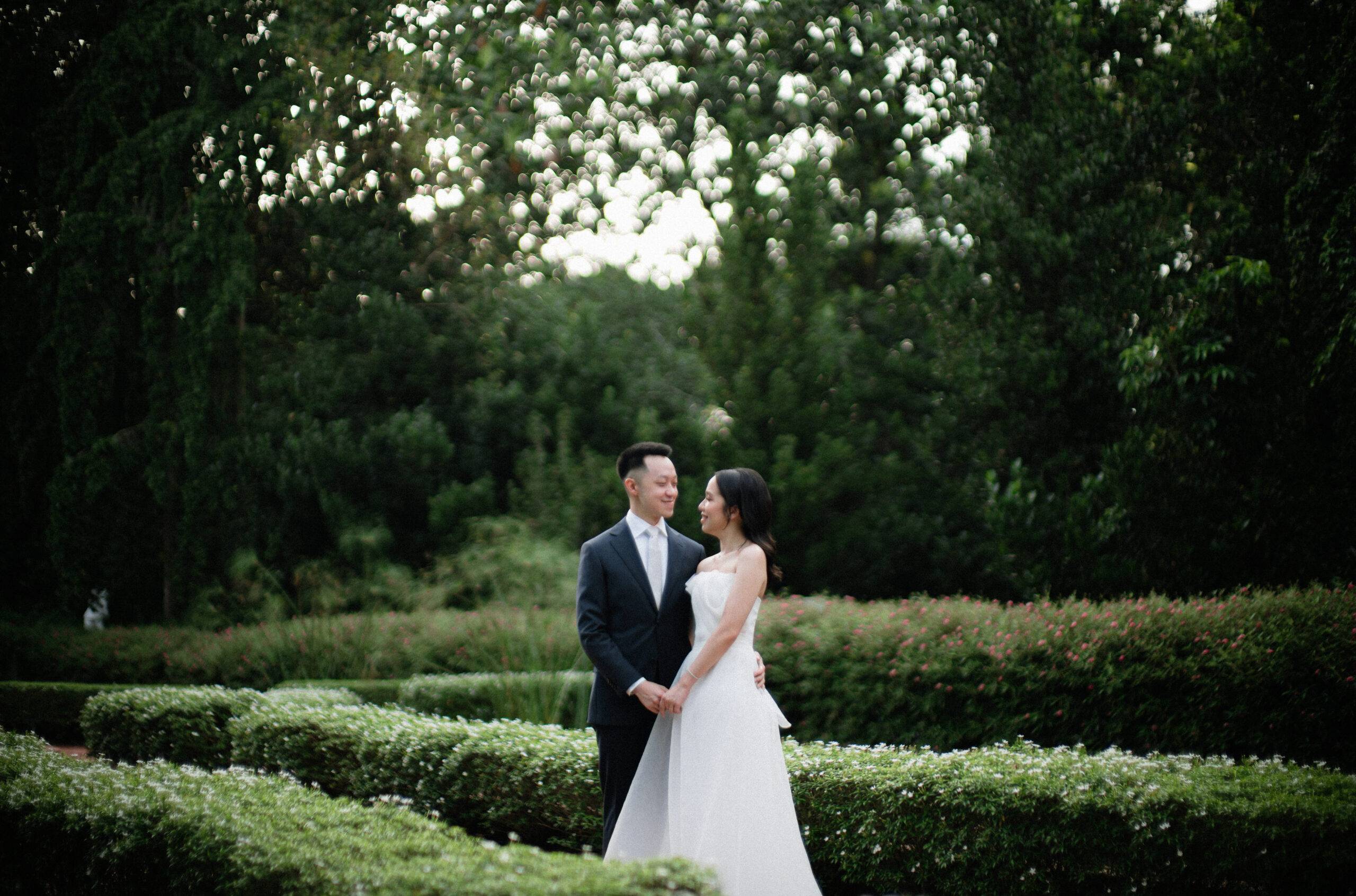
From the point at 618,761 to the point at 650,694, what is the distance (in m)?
0.46

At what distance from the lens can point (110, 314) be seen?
1655 centimetres

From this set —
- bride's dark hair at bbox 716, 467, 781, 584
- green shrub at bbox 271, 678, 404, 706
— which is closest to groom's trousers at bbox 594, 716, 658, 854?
bride's dark hair at bbox 716, 467, 781, 584

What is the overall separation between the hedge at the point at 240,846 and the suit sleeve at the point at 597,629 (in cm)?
91

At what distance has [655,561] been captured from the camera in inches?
187

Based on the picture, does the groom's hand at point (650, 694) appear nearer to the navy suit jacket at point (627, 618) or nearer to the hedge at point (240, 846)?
the navy suit jacket at point (627, 618)

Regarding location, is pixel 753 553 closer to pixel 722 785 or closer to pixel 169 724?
pixel 722 785

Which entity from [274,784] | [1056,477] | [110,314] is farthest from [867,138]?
[274,784]

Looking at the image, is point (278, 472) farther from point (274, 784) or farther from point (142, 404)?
point (274, 784)

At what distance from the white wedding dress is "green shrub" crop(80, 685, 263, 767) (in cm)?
444

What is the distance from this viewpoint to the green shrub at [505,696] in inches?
364

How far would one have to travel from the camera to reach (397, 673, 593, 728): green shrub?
30.3ft

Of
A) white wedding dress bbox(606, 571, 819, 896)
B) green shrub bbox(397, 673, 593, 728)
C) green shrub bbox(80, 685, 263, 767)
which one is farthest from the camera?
green shrub bbox(397, 673, 593, 728)

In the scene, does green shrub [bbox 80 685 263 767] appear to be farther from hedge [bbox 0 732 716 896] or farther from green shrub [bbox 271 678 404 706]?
green shrub [bbox 271 678 404 706]

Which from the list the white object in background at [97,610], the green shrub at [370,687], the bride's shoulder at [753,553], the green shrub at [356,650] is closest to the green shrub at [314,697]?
the green shrub at [370,687]
